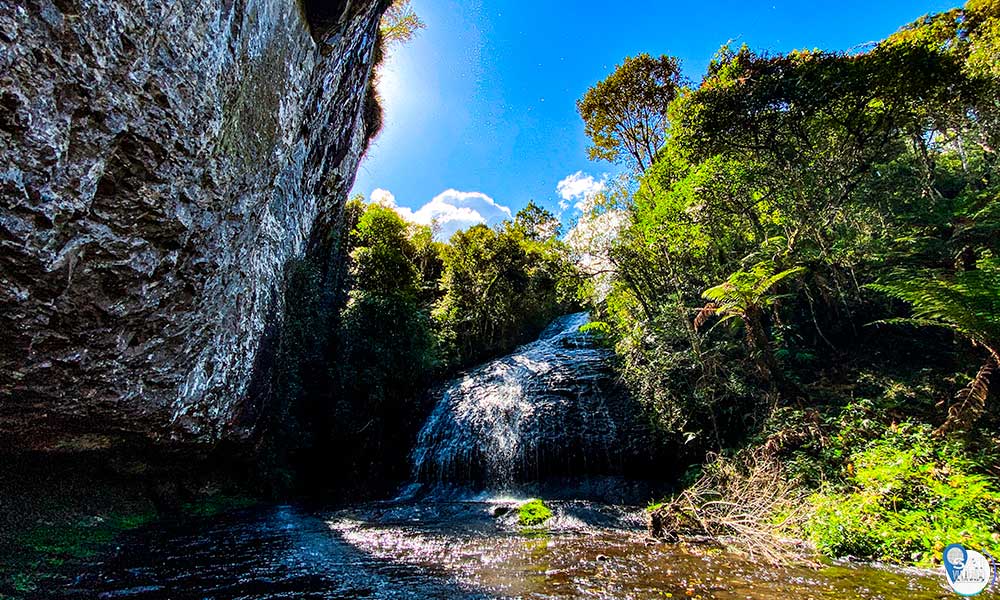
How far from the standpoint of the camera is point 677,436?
8617 millimetres

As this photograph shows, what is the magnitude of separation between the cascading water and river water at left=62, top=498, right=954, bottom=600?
3.00m

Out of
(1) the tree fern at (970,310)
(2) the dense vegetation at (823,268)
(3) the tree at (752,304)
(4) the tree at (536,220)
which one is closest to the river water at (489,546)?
(2) the dense vegetation at (823,268)

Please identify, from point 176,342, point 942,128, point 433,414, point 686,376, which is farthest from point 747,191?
point 176,342

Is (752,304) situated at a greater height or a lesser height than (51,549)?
greater

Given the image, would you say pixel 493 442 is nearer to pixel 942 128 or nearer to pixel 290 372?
pixel 290 372

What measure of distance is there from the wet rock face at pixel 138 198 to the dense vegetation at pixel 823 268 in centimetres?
812

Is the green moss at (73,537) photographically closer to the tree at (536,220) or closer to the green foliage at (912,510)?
the green foliage at (912,510)

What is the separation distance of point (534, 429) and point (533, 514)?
3.72 m

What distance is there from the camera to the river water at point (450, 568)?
10.6 feet

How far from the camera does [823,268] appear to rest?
10570 mm

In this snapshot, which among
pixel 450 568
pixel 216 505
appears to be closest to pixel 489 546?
pixel 450 568

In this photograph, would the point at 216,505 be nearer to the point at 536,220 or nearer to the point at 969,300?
the point at 969,300

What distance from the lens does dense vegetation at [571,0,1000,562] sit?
19.5 feet

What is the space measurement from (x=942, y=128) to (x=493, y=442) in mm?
16878
